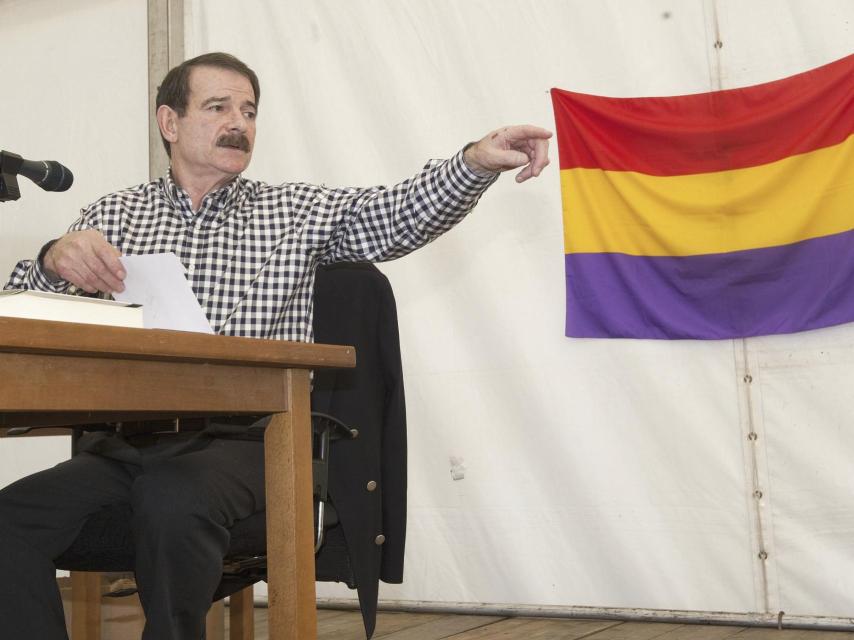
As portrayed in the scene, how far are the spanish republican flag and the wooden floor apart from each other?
75cm

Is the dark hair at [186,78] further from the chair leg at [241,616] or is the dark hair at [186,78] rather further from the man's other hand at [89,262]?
the chair leg at [241,616]

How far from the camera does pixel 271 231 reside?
75.7 inches

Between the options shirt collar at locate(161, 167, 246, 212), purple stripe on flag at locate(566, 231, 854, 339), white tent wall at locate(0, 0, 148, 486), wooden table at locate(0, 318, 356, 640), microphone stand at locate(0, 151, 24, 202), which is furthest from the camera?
white tent wall at locate(0, 0, 148, 486)

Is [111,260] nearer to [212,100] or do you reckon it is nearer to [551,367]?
[212,100]

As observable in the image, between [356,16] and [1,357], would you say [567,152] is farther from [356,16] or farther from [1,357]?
[1,357]

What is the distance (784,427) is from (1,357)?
205cm

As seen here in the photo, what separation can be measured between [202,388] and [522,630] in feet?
5.65

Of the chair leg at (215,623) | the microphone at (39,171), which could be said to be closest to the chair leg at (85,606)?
the chair leg at (215,623)

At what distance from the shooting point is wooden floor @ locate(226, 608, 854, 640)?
7.95 feet

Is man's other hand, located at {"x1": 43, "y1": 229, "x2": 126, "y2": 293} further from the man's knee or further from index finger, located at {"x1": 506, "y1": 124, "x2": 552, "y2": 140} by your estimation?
index finger, located at {"x1": 506, "y1": 124, "x2": 552, "y2": 140}

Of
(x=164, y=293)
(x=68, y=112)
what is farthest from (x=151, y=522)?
(x=68, y=112)

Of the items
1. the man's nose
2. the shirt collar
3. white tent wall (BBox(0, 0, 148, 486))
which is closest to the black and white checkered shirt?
the shirt collar

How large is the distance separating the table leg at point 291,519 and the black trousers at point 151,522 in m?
0.09

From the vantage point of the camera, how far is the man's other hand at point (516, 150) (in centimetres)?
153
